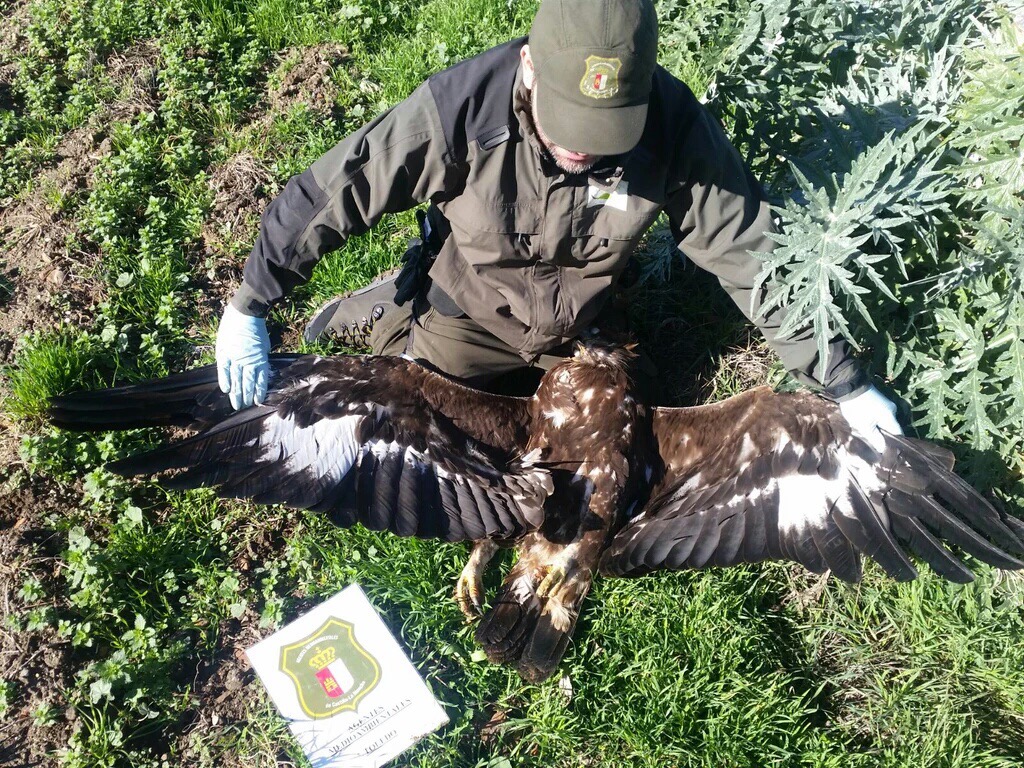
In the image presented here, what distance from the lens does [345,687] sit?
3.15 m

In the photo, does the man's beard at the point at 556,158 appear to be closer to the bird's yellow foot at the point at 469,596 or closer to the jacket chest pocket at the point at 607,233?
the jacket chest pocket at the point at 607,233

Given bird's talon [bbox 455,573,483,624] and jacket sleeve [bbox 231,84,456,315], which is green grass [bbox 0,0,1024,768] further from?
jacket sleeve [bbox 231,84,456,315]

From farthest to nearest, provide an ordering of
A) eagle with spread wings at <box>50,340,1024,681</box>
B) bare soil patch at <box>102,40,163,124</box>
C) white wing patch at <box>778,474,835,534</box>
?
bare soil patch at <box>102,40,163,124</box> → white wing patch at <box>778,474,835,534</box> → eagle with spread wings at <box>50,340,1024,681</box>

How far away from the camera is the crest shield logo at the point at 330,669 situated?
10.2 ft

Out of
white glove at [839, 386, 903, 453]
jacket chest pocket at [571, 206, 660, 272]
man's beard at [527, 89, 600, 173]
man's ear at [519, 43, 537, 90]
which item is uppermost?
man's ear at [519, 43, 537, 90]

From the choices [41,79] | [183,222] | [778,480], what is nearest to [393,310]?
[183,222]

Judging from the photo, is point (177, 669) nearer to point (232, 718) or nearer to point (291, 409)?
point (232, 718)

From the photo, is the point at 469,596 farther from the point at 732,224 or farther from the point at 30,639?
the point at 732,224

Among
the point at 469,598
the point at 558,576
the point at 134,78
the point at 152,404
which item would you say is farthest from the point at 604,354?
the point at 134,78

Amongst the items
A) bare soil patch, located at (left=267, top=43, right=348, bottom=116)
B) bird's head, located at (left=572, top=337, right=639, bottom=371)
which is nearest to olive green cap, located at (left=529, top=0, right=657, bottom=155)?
bird's head, located at (left=572, top=337, right=639, bottom=371)

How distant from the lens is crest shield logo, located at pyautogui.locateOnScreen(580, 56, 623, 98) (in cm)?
253

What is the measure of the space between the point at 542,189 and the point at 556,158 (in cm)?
17

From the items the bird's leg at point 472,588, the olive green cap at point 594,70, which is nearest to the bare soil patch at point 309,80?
the olive green cap at point 594,70

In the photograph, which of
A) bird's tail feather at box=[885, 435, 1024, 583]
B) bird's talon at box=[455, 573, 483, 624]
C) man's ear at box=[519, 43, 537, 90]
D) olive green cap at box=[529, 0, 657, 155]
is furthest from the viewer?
bird's talon at box=[455, 573, 483, 624]
